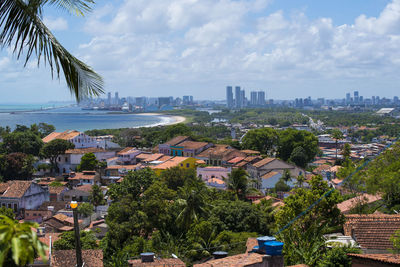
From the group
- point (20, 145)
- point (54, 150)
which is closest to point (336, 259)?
point (54, 150)

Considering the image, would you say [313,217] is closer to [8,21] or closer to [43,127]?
[8,21]

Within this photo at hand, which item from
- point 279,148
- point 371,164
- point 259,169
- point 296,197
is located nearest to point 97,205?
point 259,169

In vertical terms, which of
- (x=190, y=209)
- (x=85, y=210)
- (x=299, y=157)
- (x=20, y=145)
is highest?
(x=20, y=145)

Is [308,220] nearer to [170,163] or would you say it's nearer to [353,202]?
[353,202]

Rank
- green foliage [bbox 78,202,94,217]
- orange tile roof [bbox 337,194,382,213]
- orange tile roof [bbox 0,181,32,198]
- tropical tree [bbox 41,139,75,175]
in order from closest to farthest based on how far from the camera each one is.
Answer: orange tile roof [bbox 337,194,382,213], green foliage [bbox 78,202,94,217], orange tile roof [bbox 0,181,32,198], tropical tree [bbox 41,139,75,175]

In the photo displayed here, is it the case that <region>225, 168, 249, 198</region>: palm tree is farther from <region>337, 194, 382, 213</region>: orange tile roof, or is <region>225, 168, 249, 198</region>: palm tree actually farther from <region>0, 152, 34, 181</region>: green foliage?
<region>0, 152, 34, 181</region>: green foliage

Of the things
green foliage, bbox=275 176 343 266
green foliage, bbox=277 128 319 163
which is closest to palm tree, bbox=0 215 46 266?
green foliage, bbox=275 176 343 266

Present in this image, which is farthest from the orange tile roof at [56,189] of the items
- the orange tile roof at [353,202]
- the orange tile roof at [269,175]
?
the orange tile roof at [353,202]
